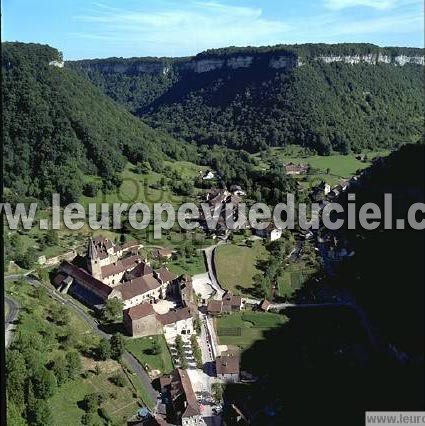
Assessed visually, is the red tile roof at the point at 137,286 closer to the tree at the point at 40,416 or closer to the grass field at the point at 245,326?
the grass field at the point at 245,326

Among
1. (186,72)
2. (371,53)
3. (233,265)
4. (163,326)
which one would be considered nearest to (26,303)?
(163,326)

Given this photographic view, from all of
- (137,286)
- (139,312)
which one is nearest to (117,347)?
(139,312)

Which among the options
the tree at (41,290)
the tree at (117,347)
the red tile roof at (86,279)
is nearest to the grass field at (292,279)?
the red tile roof at (86,279)

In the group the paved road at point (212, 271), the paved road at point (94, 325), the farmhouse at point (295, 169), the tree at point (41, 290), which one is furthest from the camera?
the farmhouse at point (295, 169)

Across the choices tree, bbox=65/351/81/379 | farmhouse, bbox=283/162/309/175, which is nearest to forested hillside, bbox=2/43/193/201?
farmhouse, bbox=283/162/309/175

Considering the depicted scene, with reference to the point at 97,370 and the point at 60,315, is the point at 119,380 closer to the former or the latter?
the point at 97,370

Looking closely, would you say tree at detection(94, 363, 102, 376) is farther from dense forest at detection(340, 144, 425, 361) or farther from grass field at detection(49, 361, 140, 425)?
dense forest at detection(340, 144, 425, 361)
